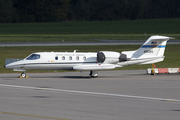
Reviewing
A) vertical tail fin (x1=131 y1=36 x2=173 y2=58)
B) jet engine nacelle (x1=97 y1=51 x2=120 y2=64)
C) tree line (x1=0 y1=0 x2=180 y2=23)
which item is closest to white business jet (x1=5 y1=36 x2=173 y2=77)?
jet engine nacelle (x1=97 y1=51 x2=120 y2=64)

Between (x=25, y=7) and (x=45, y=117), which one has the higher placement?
(x=25, y=7)

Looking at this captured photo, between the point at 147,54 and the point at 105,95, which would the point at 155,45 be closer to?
the point at 147,54

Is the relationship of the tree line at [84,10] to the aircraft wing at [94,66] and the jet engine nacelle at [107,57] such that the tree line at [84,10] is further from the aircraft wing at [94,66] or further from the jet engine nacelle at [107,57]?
the aircraft wing at [94,66]

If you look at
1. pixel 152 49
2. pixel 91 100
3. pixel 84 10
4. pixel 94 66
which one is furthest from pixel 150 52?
pixel 84 10

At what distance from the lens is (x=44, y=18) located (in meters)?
129

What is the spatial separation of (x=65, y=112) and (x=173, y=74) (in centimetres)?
1892

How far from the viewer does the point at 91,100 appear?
1867 cm

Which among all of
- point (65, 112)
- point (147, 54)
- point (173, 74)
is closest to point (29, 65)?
point (147, 54)

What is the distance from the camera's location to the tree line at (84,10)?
126938mm

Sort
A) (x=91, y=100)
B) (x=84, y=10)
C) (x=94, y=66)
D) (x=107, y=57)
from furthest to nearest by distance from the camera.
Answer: (x=84, y=10)
(x=107, y=57)
(x=94, y=66)
(x=91, y=100)

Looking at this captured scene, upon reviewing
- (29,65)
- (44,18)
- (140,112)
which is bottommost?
(140,112)

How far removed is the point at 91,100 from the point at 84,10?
120085mm

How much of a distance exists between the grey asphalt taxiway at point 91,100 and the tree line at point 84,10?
103 metres

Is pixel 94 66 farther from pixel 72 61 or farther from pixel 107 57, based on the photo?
pixel 72 61
